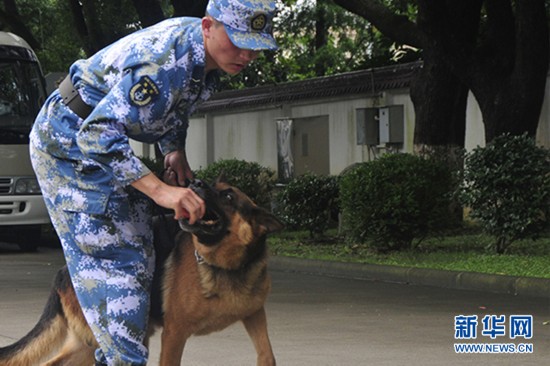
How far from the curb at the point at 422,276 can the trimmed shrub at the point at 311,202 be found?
209 centimetres

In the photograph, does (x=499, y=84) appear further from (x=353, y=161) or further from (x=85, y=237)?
(x=85, y=237)

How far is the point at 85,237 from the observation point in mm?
4102

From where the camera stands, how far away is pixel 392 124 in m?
21.0

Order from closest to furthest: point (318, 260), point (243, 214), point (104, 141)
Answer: point (104, 141)
point (243, 214)
point (318, 260)

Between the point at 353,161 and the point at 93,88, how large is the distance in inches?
733

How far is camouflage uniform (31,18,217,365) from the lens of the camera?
12.9 ft

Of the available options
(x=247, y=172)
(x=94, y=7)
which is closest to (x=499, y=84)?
(x=247, y=172)

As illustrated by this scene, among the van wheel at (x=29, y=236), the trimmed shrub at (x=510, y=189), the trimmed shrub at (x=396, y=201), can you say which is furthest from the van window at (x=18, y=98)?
the trimmed shrub at (x=510, y=189)

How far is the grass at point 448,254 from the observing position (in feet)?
40.0

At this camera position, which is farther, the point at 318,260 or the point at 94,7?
the point at 94,7

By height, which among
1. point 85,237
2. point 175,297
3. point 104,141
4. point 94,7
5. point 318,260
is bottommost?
point 318,260

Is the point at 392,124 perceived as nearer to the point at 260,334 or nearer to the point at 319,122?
the point at 319,122

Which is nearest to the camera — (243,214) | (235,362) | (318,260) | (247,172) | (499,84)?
(243,214)

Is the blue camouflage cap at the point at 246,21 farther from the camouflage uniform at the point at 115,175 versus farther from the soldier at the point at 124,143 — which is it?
the camouflage uniform at the point at 115,175
